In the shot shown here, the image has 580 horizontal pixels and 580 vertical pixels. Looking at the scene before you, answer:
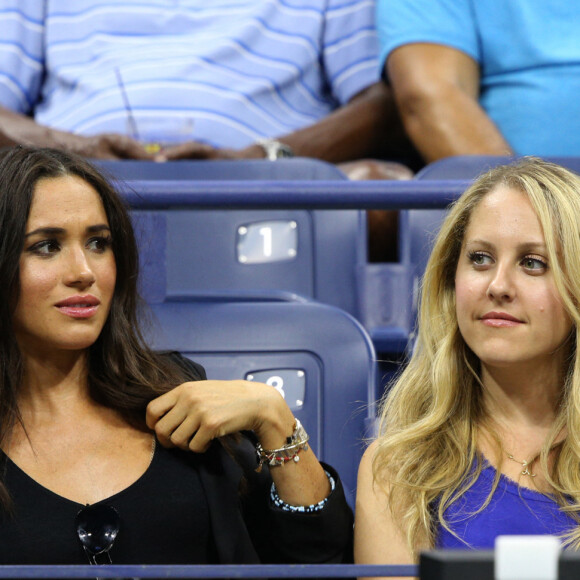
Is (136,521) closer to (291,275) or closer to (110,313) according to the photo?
(110,313)

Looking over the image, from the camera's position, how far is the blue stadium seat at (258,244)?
1.81 m

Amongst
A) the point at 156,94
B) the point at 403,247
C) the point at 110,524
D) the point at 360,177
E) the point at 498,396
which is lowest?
the point at 110,524

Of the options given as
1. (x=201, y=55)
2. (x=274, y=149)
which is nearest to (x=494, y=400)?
(x=274, y=149)

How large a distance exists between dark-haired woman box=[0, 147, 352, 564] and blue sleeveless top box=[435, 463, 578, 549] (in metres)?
0.12

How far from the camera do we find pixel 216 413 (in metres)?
1.08

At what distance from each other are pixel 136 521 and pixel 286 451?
0.18 metres

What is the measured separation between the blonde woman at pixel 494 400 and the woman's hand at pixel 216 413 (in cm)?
14

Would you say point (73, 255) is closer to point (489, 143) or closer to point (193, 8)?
point (489, 143)

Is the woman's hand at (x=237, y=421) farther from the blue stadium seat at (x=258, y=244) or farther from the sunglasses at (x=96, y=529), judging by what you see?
the blue stadium seat at (x=258, y=244)

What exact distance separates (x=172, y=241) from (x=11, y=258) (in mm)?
716

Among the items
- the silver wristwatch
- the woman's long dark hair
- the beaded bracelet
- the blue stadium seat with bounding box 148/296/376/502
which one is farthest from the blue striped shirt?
the beaded bracelet

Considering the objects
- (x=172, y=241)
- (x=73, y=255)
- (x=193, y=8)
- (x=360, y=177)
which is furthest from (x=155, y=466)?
(x=193, y=8)

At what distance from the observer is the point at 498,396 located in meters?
1.21

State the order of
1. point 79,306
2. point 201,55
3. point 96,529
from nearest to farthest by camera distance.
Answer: point 96,529 → point 79,306 → point 201,55
